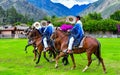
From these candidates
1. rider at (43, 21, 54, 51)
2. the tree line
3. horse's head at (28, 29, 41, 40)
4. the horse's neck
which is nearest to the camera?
the horse's neck

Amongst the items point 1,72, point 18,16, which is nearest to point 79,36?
point 1,72

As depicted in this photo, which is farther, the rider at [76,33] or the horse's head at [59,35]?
the horse's head at [59,35]

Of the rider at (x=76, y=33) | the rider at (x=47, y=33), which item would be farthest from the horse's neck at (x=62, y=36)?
the rider at (x=47, y=33)

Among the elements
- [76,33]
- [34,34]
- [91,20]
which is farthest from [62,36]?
[91,20]

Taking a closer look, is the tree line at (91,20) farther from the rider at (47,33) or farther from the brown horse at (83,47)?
the brown horse at (83,47)

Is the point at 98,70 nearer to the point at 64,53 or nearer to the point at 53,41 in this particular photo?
the point at 64,53

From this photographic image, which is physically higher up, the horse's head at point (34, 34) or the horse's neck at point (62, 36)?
the horse's neck at point (62, 36)

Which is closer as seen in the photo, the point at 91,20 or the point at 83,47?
the point at 83,47

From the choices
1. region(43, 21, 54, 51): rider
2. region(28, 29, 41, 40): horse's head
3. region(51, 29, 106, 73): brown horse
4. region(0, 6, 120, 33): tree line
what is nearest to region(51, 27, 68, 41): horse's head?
region(51, 29, 106, 73): brown horse

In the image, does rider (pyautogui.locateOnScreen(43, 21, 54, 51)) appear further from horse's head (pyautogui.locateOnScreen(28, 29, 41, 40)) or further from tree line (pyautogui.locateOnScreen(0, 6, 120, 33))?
tree line (pyautogui.locateOnScreen(0, 6, 120, 33))

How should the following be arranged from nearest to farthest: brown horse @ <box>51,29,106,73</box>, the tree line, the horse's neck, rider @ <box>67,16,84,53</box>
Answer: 1. brown horse @ <box>51,29,106,73</box>
2. rider @ <box>67,16,84,53</box>
3. the horse's neck
4. the tree line

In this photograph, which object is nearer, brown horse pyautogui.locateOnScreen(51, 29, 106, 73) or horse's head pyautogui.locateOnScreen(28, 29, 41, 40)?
brown horse pyautogui.locateOnScreen(51, 29, 106, 73)

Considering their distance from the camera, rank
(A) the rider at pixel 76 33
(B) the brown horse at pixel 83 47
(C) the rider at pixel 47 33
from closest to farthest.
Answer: (B) the brown horse at pixel 83 47
(A) the rider at pixel 76 33
(C) the rider at pixel 47 33

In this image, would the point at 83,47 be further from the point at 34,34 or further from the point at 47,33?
the point at 34,34
